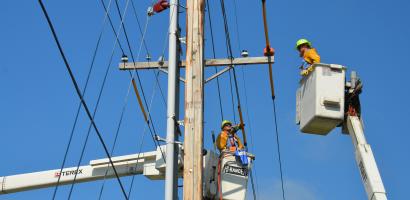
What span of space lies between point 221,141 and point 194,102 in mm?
1633

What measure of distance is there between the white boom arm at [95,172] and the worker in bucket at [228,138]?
863 millimetres

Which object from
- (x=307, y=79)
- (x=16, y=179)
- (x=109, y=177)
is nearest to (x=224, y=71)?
(x=307, y=79)

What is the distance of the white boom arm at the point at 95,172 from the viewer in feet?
42.0

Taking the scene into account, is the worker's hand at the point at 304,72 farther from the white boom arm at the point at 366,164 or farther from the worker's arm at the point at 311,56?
the white boom arm at the point at 366,164

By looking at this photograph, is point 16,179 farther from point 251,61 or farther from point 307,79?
point 307,79

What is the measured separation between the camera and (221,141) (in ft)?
39.7

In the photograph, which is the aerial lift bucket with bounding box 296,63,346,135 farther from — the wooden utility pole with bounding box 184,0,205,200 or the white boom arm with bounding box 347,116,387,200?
the wooden utility pole with bounding box 184,0,205,200

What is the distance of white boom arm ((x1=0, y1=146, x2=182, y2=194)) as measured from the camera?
12.8 m

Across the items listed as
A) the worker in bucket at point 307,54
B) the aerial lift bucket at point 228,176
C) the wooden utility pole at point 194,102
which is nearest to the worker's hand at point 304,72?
the worker in bucket at point 307,54

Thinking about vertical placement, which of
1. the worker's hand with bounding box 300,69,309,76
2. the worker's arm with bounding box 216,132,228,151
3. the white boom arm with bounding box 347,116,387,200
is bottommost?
the white boom arm with bounding box 347,116,387,200

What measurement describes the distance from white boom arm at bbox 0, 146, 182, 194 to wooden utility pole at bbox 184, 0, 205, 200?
5.02ft

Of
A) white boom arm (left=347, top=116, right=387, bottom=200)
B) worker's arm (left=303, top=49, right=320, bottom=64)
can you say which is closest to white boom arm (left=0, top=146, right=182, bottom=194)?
worker's arm (left=303, top=49, right=320, bottom=64)

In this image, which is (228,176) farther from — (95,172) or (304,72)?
(95,172)

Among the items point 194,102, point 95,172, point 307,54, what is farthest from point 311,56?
point 95,172
